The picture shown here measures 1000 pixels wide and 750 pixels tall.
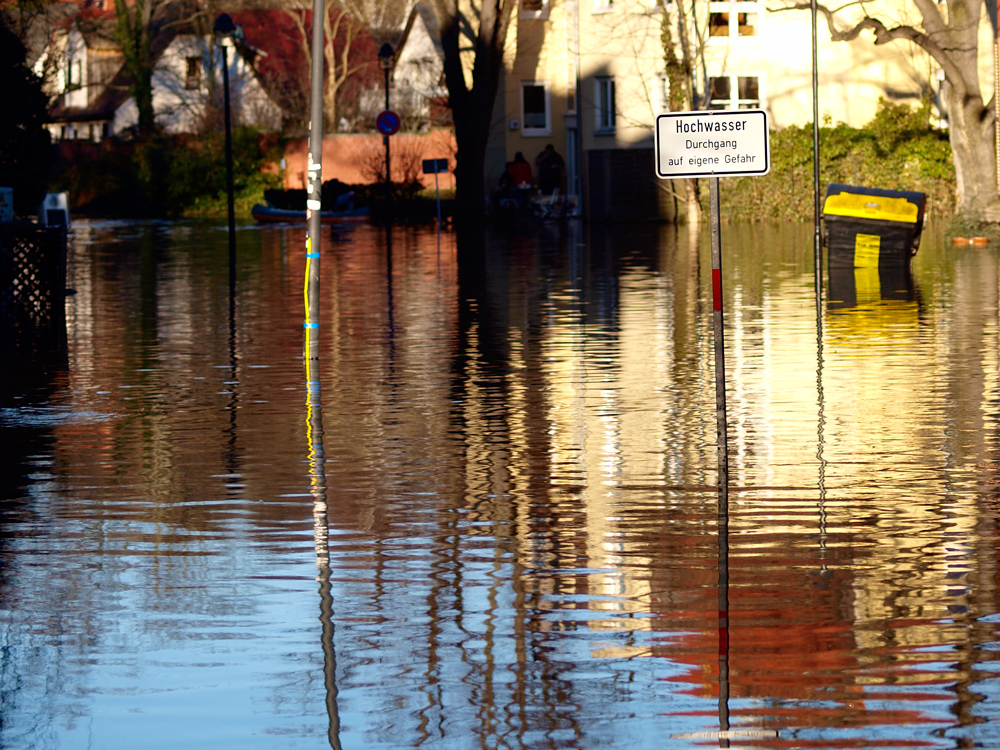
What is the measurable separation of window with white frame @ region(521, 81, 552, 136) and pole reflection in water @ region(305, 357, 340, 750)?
42374 millimetres

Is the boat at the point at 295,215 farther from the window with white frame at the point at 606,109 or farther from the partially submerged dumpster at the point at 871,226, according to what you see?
the partially submerged dumpster at the point at 871,226

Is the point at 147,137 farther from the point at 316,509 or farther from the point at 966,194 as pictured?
the point at 316,509

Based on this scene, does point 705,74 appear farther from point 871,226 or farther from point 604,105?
point 871,226

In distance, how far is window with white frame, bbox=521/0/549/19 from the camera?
5491cm

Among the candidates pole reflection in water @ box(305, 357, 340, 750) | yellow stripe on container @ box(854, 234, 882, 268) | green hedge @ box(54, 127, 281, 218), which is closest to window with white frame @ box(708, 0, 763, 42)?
yellow stripe on container @ box(854, 234, 882, 268)

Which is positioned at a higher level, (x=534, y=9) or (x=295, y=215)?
(x=534, y=9)

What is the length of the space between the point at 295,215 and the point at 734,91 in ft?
53.2

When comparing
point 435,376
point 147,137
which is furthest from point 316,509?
point 147,137

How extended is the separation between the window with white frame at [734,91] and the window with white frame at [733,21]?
106 centimetres

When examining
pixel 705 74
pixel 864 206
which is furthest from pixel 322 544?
pixel 705 74

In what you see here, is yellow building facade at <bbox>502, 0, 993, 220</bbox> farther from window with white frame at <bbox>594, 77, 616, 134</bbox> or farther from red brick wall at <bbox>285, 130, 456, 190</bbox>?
red brick wall at <bbox>285, 130, 456, 190</bbox>

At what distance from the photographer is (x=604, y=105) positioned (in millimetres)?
48656

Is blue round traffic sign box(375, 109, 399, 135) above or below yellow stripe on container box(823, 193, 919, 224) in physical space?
above

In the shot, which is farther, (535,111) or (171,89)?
(171,89)
